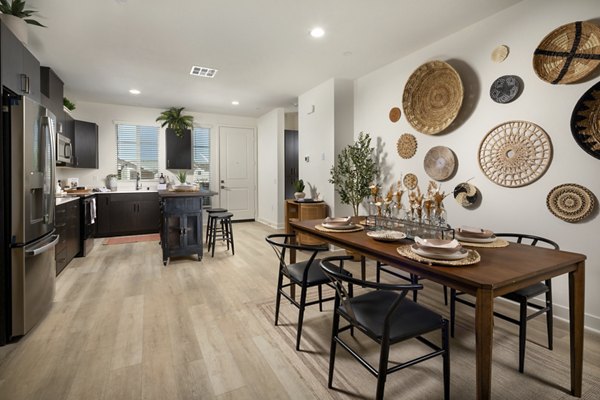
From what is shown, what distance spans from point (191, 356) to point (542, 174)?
10.1 feet

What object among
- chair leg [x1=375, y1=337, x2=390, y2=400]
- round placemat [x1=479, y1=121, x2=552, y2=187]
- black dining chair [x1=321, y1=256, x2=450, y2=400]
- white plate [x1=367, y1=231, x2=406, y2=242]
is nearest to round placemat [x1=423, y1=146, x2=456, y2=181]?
round placemat [x1=479, y1=121, x2=552, y2=187]

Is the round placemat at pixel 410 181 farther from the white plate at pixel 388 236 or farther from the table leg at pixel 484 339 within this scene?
the table leg at pixel 484 339

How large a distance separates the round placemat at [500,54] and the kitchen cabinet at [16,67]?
3927mm

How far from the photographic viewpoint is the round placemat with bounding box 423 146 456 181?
3332 millimetres

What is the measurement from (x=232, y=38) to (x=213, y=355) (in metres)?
3.13

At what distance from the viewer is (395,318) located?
158cm

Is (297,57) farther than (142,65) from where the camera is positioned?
No

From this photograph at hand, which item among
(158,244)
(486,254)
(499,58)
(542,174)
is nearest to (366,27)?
(499,58)

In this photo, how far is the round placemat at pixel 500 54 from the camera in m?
2.80

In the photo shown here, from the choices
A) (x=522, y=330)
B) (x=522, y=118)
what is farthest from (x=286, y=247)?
(x=522, y=118)

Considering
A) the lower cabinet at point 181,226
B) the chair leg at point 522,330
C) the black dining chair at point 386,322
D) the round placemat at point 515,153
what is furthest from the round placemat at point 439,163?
the lower cabinet at point 181,226

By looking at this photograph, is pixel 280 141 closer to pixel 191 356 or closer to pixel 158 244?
pixel 158 244

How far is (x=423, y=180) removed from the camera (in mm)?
3701

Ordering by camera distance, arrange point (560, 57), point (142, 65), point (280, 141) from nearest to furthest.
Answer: point (560, 57), point (142, 65), point (280, 141)
